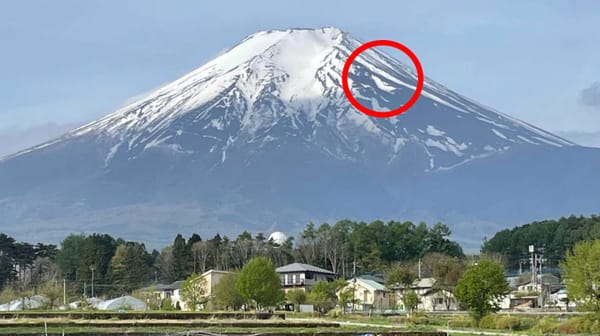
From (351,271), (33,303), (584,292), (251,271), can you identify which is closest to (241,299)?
(251,271)

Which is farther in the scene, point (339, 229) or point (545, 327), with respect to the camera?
point (339, 229)


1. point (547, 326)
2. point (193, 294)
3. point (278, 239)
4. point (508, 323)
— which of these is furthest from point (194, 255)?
point (547, 326)

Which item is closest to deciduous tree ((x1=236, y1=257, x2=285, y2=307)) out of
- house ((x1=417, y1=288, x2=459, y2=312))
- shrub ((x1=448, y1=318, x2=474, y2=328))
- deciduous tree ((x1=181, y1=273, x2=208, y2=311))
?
deciduous tree ((x1=181, y1=273, x2=208, y2=311))

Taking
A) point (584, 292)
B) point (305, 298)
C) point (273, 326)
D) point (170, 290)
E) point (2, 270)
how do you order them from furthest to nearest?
point (2, 270)
point (170, 290)
point (305, 298)
point (584, 292)
point (273, 326)

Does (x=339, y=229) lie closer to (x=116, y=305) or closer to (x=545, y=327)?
(x=116, y=305)

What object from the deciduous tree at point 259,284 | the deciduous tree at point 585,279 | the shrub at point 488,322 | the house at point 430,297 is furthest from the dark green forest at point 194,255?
the deciduous tree at point 585,279

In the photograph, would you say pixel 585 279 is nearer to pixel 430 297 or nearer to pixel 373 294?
pixel 430 297

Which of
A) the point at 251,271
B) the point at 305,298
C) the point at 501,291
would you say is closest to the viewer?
the point at 501,291
